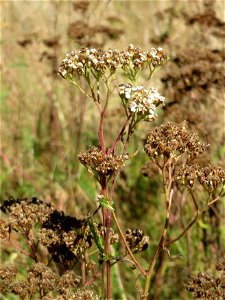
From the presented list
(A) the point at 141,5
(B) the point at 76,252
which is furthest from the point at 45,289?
(A) the point at 141,5

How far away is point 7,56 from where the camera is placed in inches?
301

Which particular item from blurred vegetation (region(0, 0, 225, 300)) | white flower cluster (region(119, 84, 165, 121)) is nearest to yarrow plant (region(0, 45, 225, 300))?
white flower cluster (region(119, 84, 165, 121))

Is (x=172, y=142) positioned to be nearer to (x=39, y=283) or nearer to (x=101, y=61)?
(x=101, y=61)

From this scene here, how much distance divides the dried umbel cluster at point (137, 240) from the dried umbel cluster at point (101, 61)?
80 centimetres

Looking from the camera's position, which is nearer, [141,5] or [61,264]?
[61,264]

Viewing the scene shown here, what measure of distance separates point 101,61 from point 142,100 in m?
0.30

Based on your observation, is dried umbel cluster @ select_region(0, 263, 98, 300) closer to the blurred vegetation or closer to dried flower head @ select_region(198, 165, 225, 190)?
dried flower head @ select_region(198, 165, 225, 190)

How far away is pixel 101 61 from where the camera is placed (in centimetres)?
272

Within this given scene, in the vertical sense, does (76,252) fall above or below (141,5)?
below

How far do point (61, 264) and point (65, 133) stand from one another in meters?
3.45

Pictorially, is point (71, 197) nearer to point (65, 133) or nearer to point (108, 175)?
point (65, 133)

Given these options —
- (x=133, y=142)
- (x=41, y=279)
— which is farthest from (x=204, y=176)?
(x=133, y=142)

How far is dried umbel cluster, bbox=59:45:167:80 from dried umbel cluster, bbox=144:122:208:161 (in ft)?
1.23

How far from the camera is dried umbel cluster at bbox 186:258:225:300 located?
261 cm
